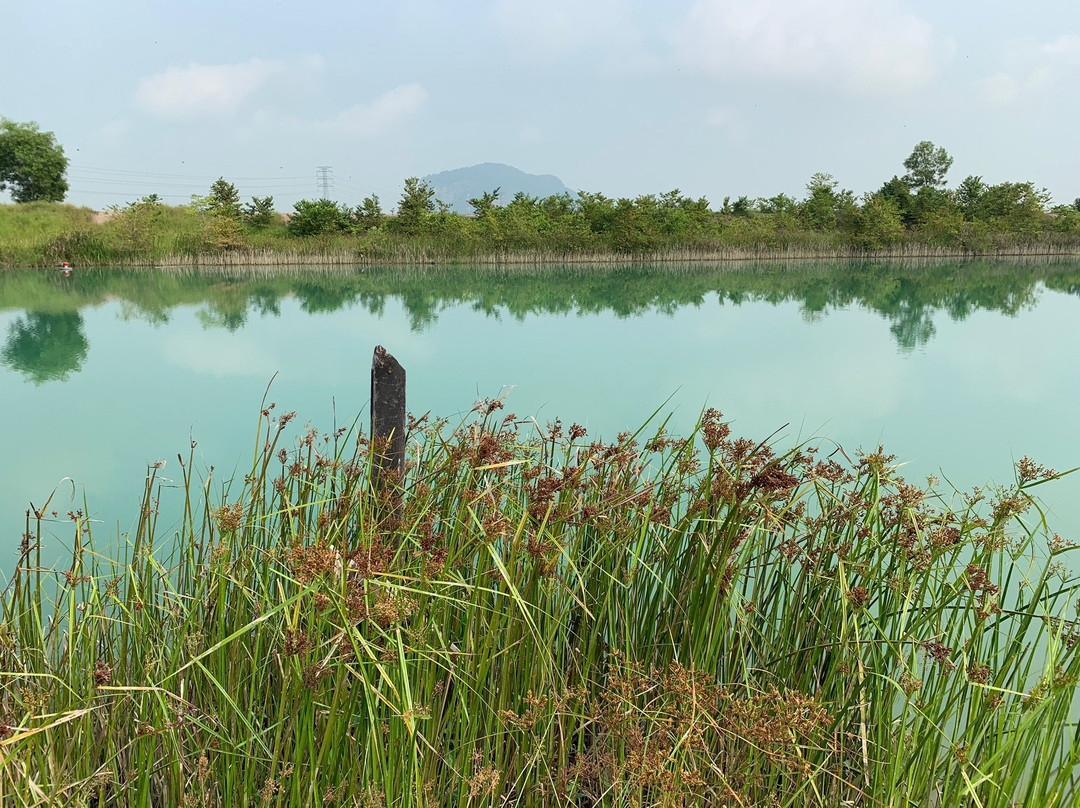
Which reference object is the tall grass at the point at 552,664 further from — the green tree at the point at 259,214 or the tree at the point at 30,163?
the tree at the point at 30,163

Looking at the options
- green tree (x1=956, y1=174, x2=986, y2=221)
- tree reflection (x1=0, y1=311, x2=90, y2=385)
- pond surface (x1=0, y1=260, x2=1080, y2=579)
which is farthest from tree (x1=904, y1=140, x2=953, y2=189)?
tree reflection (x1=0, y1=311, x2=90, y2=385)

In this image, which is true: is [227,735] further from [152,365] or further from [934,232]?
[934,232]

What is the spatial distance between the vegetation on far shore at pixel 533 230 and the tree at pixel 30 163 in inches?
327

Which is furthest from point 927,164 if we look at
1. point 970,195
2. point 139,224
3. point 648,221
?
point 139,224

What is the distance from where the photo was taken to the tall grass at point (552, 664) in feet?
3.84

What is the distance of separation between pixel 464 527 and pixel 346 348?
8.50 meters

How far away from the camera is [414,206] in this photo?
2467 cm

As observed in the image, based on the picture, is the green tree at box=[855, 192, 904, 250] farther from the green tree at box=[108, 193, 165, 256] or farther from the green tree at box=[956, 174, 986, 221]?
the green tree at box=[108, 193, 165, 256]

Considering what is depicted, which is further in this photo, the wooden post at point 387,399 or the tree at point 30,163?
the tree at point 30,163

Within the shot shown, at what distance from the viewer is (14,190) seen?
34312 millimetres

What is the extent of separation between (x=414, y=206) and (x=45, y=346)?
16.2 meters

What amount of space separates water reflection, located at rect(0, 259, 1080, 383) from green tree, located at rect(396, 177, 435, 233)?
3644 millimetres

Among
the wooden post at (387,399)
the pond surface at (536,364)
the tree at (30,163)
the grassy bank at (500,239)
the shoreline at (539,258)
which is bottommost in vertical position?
the pond surface at (536,364)

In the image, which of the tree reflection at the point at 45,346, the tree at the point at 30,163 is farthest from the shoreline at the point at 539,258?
Result: the tree at the point at 30,163
